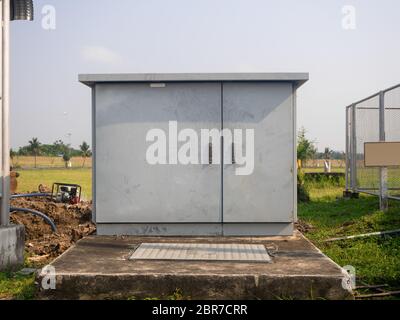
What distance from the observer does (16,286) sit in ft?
16.9

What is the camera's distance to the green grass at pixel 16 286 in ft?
15.8

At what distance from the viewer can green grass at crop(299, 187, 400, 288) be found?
5559mm

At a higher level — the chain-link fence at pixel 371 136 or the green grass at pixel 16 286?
the chain-link fence at pixel 371 136

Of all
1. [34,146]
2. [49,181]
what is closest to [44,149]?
[34,146]

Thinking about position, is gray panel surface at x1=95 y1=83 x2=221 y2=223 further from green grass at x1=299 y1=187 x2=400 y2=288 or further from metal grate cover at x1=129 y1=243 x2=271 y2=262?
green grass at x1=299 y1=187 x2=400 y2=288

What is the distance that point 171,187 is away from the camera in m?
6.41

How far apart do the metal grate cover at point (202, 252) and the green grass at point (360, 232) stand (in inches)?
47.6

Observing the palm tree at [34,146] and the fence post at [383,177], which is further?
the palm tree at [34,146]

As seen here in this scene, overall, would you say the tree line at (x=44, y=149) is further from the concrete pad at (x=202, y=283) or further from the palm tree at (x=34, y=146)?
the concrete pad at (x=202, y=283)

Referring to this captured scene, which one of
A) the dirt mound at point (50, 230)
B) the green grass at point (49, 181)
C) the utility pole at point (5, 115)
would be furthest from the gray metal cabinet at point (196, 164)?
the green grass at point (49, 181)

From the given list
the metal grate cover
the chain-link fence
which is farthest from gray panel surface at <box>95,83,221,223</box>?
the chain-link fence

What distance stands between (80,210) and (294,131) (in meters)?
6.03

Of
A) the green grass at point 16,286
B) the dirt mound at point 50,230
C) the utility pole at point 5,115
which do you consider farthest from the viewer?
the dirt mound at point 50,230
